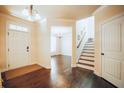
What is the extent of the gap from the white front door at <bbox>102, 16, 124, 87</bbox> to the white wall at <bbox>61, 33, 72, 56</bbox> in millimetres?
5503

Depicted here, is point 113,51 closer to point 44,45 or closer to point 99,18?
point 99,18

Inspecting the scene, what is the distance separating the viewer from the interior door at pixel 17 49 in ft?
12.6

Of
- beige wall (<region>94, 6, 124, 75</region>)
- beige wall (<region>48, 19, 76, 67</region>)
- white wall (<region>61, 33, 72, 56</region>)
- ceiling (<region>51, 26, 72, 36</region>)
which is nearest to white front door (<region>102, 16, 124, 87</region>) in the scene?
beige wall (<region>94, 6, 124, 75</region>)

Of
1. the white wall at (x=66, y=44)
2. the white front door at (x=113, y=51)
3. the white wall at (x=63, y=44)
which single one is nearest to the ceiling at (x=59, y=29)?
the white wall at (x=63, y=44)

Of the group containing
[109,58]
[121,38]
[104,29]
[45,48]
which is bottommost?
[109,58]

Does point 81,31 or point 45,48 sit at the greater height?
point 81,31

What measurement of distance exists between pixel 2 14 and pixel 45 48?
2.21 metres

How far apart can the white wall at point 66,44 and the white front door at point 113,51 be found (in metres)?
5.50

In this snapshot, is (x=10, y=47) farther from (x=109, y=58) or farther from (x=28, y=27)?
(x=109, y=58)

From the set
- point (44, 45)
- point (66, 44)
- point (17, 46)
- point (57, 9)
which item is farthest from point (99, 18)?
point (66, 44)

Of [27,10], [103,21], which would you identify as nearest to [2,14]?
[27,10]

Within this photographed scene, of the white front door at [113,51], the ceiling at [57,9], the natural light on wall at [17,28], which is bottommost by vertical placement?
the white front door at [113,51]

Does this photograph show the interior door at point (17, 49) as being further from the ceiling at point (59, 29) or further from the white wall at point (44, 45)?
the ceiling at point (59, 29)

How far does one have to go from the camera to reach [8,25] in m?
3.73
